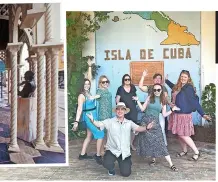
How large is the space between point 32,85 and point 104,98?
16.7 inches

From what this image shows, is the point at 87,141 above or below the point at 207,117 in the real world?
below

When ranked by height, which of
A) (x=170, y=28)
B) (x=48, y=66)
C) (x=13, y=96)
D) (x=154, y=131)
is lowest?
(x=154, y=131)

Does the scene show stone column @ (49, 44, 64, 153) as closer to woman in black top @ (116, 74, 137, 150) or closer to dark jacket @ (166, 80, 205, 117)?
woman in black top @ (116, 74, 137, 150)

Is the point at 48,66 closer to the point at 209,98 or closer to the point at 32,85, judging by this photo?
the point at 32,85

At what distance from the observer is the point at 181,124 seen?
2.42 m

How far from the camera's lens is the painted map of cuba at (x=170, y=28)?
7.83 ft

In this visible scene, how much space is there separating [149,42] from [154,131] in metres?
0.52

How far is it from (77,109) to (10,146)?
0.45m

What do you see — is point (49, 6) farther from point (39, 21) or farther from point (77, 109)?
point (77, 109)

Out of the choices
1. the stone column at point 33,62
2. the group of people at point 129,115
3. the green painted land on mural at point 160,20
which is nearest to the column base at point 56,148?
the group of people at point 129,115

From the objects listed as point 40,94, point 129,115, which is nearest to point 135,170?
point 129,115

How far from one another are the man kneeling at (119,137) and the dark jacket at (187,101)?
206 millimetres

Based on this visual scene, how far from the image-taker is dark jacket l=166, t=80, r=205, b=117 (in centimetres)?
241

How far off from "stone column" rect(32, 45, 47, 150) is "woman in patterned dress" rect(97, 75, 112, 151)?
1.09ft
